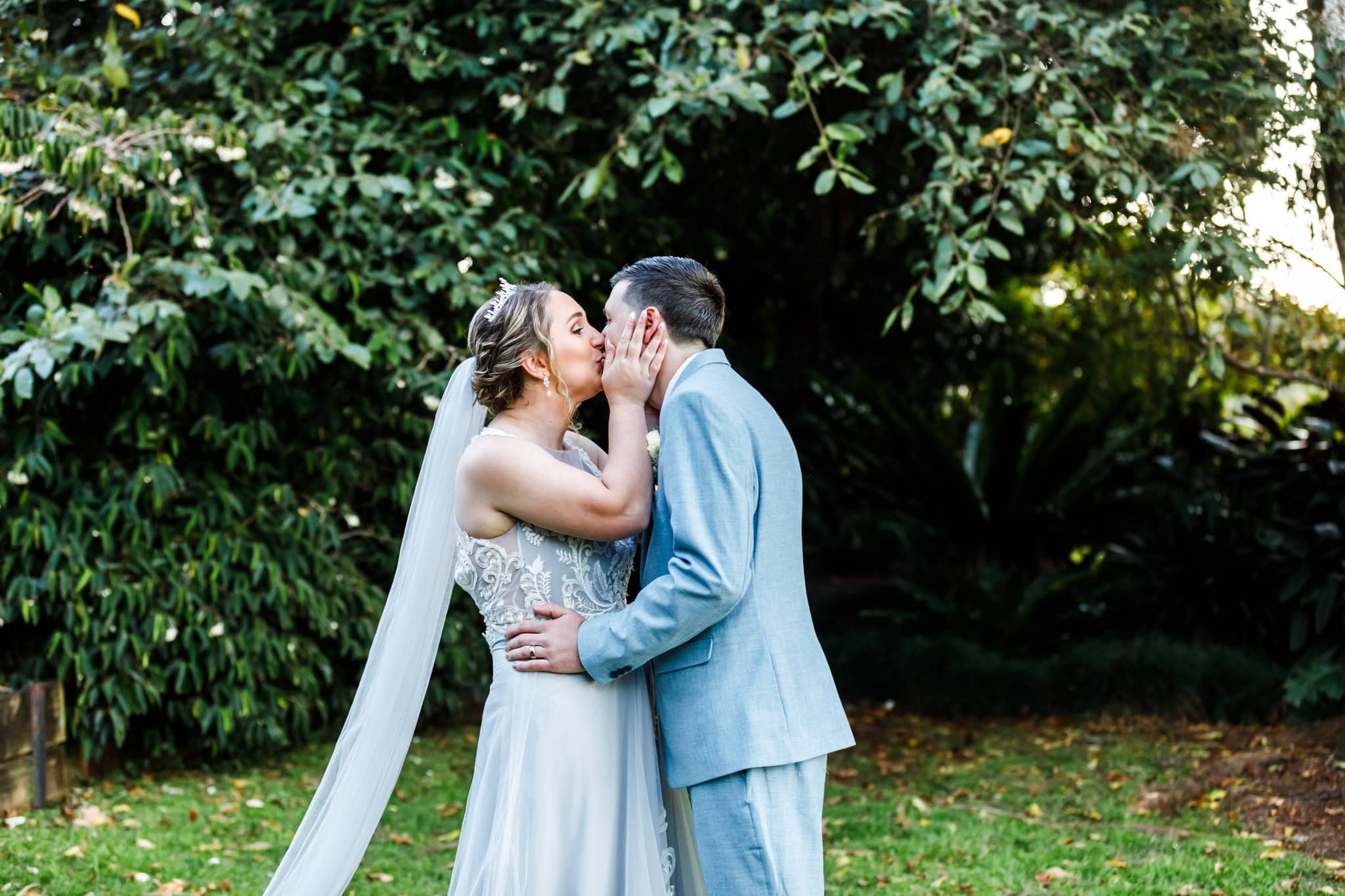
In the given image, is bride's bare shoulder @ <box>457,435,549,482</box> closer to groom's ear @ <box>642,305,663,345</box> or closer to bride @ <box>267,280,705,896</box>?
bride @ <box>267,280,705,896</box>

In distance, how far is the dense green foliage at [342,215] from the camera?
15.0 feet

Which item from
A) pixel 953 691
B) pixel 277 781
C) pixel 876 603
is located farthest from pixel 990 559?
pixel 277 781

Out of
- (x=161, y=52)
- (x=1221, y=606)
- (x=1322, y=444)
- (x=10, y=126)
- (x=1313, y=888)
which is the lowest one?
(x=1313, y=888)

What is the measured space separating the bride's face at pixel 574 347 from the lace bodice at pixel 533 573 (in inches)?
7.5

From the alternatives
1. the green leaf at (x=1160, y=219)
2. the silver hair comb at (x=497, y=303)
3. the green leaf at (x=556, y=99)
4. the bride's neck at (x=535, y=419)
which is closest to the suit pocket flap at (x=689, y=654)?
the bride's neck at (x=535, y=419)

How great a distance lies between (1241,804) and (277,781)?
168 inches

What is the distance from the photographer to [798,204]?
30.5ft

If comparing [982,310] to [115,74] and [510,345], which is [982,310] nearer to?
[510,345]

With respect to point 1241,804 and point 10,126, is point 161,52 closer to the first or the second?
point 10,126

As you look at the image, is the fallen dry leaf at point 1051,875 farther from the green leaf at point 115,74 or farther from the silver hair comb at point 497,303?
the green leaf at point 115,74

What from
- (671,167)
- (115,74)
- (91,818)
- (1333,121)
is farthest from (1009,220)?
(91,818)

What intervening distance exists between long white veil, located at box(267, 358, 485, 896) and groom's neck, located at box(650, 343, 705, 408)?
0.56 metres

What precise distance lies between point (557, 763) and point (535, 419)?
2.61ft

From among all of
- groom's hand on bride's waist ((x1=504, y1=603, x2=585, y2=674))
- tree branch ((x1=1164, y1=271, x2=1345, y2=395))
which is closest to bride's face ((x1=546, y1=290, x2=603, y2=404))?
groom's hand on bride's waist ((x1=504, y1=603, x2=585, y2=674))
